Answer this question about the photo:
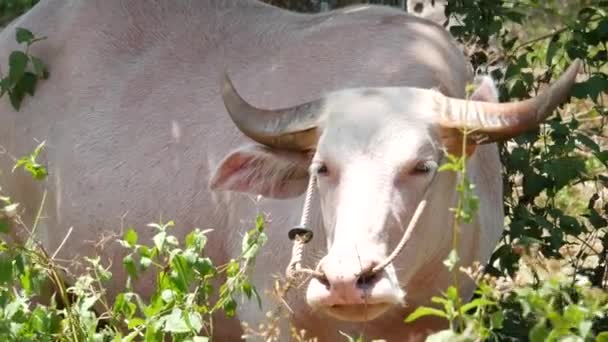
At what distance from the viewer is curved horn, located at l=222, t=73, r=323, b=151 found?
5855 millimetres

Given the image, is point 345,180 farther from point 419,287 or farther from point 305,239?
point 419,287

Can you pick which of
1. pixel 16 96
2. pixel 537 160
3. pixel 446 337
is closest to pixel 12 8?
pixel 16 96

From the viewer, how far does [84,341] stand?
5410 mm

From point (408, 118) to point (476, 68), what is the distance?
8.10ft

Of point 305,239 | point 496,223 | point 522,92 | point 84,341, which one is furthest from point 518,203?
point 84,341

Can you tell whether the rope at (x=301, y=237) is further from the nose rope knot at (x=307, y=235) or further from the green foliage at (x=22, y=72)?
the green foliage at (x=22, y=72)

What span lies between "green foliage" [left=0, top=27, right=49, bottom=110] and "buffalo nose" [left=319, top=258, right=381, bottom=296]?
2726 millimetres

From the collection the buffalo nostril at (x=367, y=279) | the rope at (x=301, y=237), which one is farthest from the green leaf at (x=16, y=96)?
the buffalo nostril at (x=367, y=279)

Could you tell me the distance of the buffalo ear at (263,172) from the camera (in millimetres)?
6012

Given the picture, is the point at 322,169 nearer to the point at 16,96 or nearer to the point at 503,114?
the point at 503,114

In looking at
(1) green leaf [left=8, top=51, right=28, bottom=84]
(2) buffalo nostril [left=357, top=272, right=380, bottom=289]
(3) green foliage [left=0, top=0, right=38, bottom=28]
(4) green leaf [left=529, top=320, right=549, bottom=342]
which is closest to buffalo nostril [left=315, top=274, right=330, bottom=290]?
(2) buffalo nostril [left=357, top=272, right=380, bottom=289]

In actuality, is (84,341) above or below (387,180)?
below

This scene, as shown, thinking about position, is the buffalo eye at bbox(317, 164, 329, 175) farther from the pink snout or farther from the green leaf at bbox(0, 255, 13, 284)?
the green leaf at bbox(0, 255, 13, 284)

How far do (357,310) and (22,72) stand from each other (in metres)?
2.83
